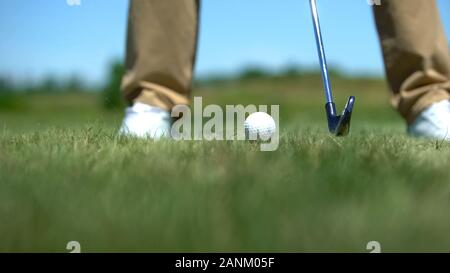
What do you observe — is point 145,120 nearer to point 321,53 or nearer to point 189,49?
point 189,49

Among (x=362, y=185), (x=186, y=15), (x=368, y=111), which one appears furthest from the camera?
(x=368, y=111)

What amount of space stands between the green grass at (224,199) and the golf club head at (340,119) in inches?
12.2

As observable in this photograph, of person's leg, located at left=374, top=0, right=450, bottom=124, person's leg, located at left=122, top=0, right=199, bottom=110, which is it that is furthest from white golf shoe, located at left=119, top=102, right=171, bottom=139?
person's leg, located at left=374, top=0, right=450, bottom=124

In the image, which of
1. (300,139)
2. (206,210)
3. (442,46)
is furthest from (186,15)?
(206,210)

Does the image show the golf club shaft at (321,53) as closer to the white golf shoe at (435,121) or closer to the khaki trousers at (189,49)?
the khaki trousers at (189,49)

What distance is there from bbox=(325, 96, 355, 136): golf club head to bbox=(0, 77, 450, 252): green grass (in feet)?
1.02

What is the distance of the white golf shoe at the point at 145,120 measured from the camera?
215 centimetres

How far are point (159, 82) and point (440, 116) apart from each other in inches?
43.5

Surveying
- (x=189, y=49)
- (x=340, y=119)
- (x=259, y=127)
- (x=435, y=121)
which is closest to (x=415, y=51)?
(x=435, y=121)

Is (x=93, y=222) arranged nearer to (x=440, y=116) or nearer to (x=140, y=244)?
(x=140, y=244)

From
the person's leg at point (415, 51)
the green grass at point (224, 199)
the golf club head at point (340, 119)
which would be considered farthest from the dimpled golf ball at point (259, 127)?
the person's leg at point (415, 51)

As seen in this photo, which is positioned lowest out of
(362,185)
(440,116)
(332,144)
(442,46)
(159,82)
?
(362,185)

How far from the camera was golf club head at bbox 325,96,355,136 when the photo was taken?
1922mm
